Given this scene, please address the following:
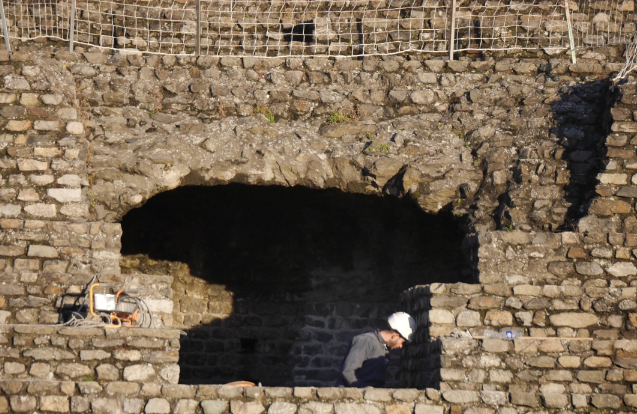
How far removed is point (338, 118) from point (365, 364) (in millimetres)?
2534

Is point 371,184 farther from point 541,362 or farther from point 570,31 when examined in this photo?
point 570,31

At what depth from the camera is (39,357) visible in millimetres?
5973

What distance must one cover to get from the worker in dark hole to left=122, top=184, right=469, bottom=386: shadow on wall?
2270 millimetres

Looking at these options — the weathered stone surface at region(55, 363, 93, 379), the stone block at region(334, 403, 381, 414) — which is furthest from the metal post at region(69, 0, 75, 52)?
the stone block at region(334, 403, 381, 414)

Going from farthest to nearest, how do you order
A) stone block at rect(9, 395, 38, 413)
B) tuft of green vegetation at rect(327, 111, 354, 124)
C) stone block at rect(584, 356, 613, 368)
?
tuft of green vegetation at rect(327, 111, 354, 124), stone block at rect(584, 356, 613, 368), stone block at rect(9, 395, 38, 413)

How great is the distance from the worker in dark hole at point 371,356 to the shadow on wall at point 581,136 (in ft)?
5.49

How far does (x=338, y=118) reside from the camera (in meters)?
7.85

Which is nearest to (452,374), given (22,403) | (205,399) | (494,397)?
(494,397)

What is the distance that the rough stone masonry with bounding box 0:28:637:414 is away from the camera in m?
5.95

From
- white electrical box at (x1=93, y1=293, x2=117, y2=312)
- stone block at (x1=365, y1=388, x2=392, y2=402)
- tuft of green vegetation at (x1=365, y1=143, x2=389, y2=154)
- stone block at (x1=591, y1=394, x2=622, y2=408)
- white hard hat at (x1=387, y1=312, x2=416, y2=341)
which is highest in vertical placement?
tuft of green vegetation at (x1=365, y1=143, x2=389, y2=154)

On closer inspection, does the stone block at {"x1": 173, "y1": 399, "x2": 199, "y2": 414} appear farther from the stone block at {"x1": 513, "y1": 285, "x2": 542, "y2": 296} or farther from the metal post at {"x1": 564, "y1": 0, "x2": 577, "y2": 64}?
the metal post at {"x1": 564, "y1": 0, "x2": 577, "y2": 64}

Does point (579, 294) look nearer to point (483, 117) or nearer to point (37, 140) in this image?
point (483, 117)

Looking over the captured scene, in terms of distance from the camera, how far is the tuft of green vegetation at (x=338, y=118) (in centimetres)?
783

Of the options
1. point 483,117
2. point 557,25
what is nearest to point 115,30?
point 483,117
